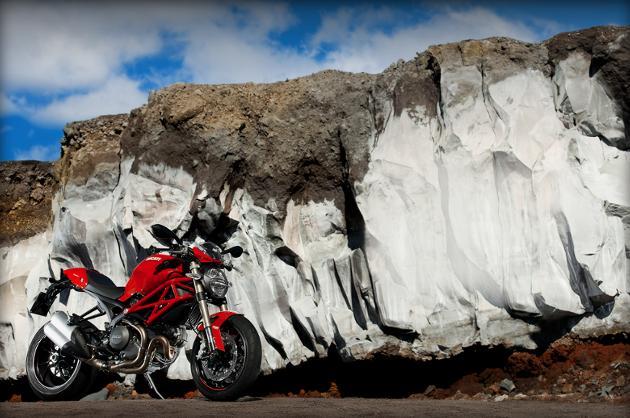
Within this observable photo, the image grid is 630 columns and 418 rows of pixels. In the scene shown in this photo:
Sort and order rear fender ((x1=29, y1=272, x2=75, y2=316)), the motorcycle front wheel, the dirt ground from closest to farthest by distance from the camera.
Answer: the dirt ground
the motorcycle front wheel
rear fender ((x1=29, y1=272, x2=75, y2=316))

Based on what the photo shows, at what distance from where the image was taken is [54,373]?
825 centimetres

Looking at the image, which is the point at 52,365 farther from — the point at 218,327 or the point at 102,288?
the point at 218,327

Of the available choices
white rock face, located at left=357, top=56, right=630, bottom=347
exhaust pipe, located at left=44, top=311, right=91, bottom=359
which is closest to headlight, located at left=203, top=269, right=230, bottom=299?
exhaust pipe, located at left=44, top=311, right=91, bottom=359

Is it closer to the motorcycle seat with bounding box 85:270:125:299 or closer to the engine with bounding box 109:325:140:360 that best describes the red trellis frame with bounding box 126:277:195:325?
the engine with bounding box 109:325:140:360

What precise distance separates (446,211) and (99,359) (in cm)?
420

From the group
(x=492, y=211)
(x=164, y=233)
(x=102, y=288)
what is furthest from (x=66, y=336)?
(x=492, y=211)

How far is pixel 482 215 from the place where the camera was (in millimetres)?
8484

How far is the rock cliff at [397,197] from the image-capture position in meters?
8.06

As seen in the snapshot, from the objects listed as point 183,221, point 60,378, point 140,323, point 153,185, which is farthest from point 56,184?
point 140,323

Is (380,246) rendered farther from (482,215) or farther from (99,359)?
(99,359)

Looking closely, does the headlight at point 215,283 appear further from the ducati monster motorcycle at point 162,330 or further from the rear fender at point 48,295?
the rear fender at point 48,295

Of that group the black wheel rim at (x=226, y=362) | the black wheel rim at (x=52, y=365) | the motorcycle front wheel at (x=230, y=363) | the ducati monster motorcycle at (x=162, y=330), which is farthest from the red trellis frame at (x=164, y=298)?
the black wheel rim at (x=52, y=365)

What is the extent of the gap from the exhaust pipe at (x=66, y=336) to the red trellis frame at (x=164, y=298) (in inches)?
24.1

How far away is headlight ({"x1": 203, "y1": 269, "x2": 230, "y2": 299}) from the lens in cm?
719
